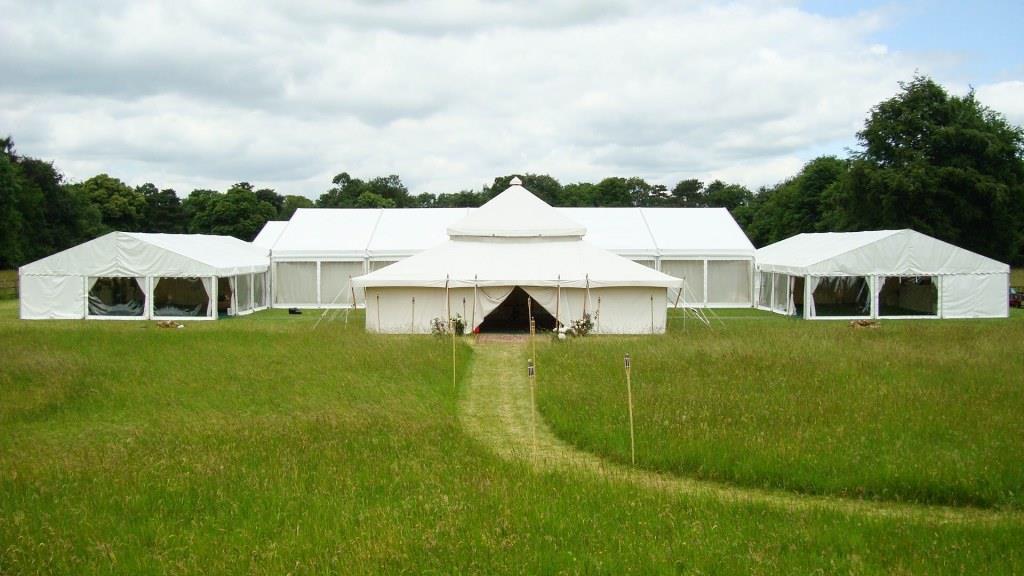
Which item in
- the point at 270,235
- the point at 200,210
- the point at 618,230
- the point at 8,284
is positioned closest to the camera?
the point at 618,230

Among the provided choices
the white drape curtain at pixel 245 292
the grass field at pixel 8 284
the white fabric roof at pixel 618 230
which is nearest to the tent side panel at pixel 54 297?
the white drape curtain at pixel 245 292

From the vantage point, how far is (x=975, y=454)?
356 inches

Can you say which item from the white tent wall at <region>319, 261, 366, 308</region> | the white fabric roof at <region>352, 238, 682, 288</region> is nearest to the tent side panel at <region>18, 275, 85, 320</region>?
the white tent wall at <region>319, 261, 366, 308</region>

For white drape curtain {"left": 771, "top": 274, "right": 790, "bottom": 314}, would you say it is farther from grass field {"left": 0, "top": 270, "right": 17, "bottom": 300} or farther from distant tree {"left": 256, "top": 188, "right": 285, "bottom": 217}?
distant tree {"left": 256, "top": 188, "right": 285, "bottom": 217}

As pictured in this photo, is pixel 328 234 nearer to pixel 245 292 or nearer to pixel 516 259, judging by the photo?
pixel 245 292

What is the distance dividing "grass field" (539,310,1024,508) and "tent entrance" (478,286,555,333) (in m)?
6.11

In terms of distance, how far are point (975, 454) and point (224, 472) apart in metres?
7.20

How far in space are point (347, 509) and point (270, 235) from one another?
2869 centimetres

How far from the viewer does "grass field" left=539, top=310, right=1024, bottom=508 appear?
8.54m

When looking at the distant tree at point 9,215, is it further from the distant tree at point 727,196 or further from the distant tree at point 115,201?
the distant tree at point 727,196

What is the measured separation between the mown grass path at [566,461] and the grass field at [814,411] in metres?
0.20

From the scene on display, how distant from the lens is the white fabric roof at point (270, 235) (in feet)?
110

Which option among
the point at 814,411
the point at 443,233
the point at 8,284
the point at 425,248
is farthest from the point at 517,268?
the point at 8,284

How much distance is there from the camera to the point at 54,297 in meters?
26.9
